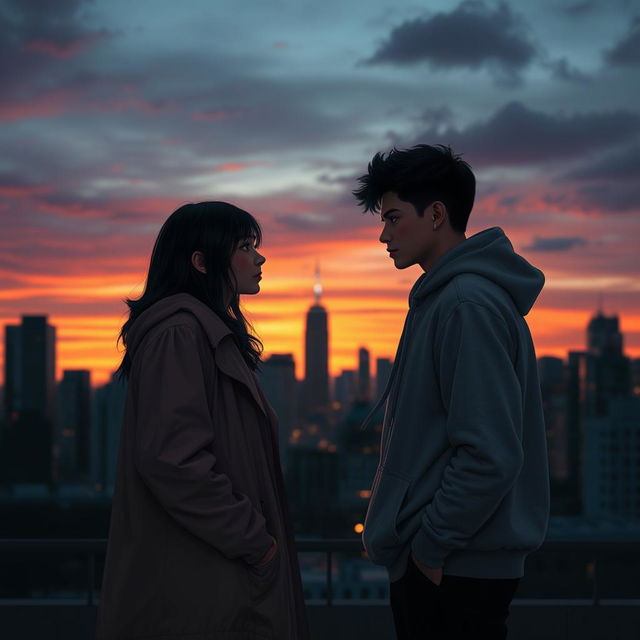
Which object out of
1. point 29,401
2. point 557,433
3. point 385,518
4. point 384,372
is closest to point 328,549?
point 385,518

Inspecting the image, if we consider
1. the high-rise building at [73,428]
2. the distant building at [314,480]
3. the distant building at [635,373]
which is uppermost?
the distant building at [635,373]

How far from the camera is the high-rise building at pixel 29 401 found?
14212cm

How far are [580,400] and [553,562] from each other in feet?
224

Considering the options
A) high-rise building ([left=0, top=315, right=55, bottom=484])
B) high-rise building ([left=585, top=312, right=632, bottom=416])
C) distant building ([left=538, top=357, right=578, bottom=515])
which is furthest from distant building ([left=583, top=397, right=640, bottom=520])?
high-rise building ([left=0, top=315, right=55, bottom=484])

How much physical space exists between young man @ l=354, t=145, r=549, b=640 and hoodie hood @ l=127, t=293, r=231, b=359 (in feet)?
1.69

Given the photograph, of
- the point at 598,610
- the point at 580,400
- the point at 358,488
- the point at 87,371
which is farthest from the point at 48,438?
the point at 598,610

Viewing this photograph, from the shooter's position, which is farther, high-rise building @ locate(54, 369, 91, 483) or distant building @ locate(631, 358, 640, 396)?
distant building @ locate(631, 358, 640, 396)

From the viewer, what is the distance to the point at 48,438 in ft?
515

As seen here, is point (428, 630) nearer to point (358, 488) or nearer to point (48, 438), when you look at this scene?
point (358, 488)

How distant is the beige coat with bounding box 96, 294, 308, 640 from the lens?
8.70 feet

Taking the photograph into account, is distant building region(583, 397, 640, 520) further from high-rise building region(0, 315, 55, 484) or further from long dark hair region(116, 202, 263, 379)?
long dark hair region(116, 202, 263, 379)

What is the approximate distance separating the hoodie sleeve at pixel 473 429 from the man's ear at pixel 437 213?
288 millimetres

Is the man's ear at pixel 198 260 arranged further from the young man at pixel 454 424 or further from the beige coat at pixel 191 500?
the young man at pixel 454 424

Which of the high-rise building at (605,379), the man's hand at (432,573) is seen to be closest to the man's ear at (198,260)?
the man's hand at (432,573)
